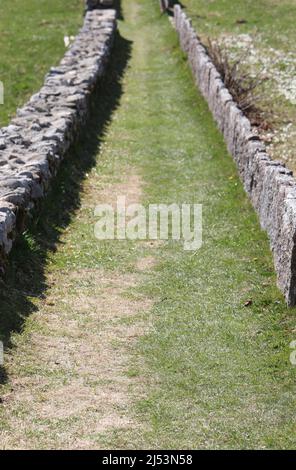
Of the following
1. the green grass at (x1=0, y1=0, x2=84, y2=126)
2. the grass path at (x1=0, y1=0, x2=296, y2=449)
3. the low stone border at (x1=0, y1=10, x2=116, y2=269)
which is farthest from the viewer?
the green grass at (x1=0, y1=0, x2=84, y2=126)

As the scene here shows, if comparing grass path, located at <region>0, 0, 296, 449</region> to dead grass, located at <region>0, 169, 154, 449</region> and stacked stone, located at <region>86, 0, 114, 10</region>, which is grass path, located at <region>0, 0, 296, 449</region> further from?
stacked stone, located at <region>86, 0, 114, 10</region>

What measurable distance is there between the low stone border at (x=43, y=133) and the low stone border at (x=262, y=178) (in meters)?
3.18

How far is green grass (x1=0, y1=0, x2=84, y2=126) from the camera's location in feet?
86.1

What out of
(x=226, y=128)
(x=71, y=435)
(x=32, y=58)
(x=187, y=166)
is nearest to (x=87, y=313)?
(x=71, y=435)

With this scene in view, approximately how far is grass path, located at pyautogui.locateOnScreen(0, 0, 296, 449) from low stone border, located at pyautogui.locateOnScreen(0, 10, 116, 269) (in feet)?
1.54

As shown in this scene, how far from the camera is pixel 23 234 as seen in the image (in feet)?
40.0

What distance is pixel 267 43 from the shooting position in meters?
29.9

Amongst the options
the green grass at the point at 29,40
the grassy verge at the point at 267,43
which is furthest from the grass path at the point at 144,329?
the green grass at the point at 29,40

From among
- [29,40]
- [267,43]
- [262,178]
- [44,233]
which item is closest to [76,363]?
[44,233]

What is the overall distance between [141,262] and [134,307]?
1701 mm

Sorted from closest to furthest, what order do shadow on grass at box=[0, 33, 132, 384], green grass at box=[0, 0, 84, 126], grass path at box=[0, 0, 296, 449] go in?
grass path at box=[0, 0, 296, 449] → shadow on grass at box=[0, 33, 132, 384] → green grass at box=[0, 0, 84, 126]

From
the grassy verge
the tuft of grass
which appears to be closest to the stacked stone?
the grassy verge

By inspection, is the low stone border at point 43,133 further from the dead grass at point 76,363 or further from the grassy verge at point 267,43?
the grassy verge at point 267,43

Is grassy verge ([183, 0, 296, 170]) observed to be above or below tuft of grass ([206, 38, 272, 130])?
below
